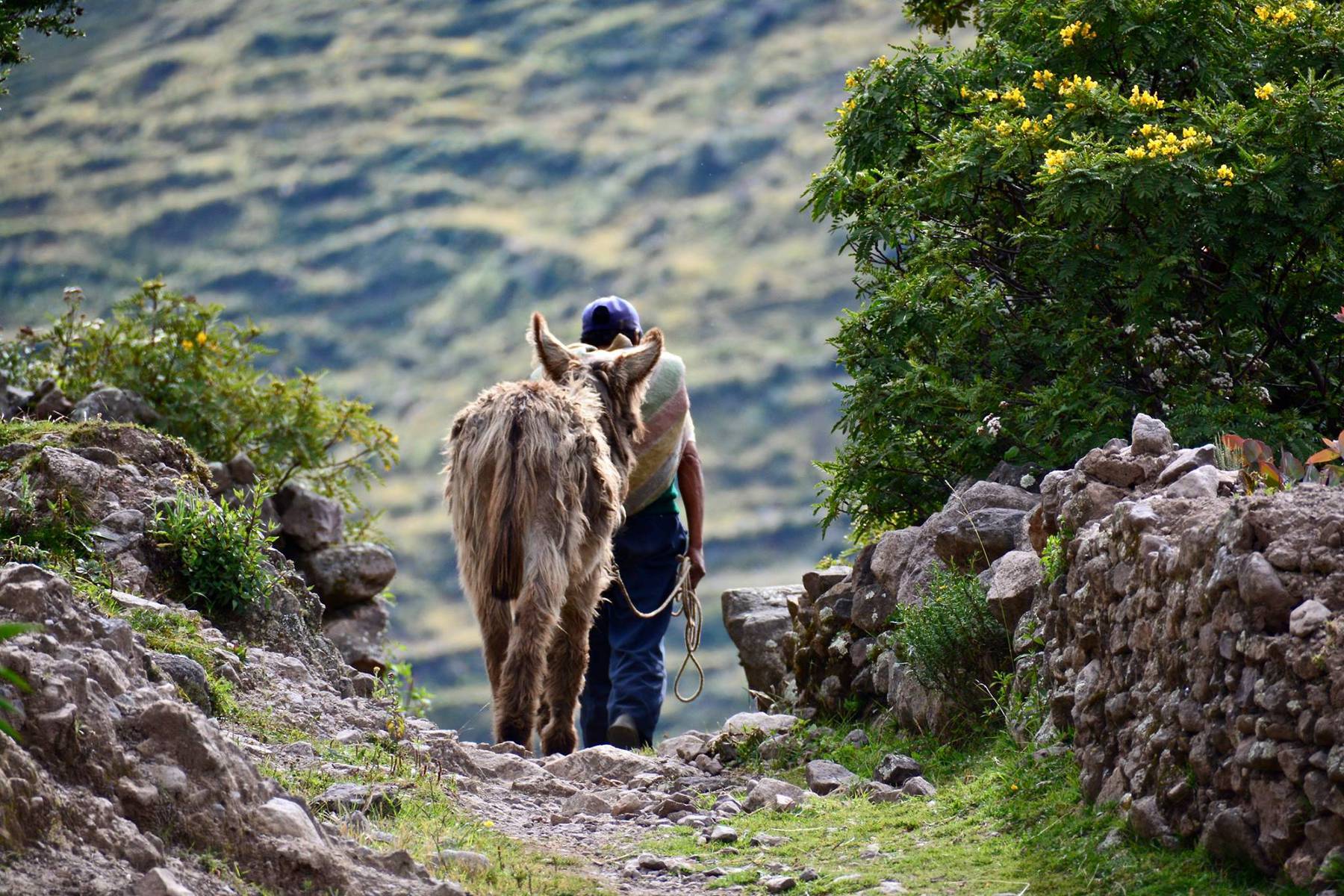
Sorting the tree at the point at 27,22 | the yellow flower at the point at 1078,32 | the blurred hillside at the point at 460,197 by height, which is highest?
the tree at the point at 27,22

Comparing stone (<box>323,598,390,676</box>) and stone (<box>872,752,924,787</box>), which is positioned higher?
stone (<box>872,752,924,787</box>)

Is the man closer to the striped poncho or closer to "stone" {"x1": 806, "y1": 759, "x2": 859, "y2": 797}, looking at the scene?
the striped poncho

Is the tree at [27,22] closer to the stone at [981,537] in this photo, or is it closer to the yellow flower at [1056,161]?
the yellow flower at [1056,161]

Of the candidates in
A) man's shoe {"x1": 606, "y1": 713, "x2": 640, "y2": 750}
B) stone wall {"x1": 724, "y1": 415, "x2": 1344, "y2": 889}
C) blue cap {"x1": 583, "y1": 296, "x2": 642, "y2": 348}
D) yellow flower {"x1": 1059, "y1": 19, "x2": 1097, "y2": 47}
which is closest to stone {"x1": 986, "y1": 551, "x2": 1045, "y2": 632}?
stone wall {"x1": 724, "y1": 415, "x2": 1344, "y2": 889}

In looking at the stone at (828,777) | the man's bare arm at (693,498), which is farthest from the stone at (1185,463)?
the man's bare arm at (693,498)

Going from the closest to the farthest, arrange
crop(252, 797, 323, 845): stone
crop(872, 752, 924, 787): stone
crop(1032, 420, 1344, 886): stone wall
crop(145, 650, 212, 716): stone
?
crop(1032, 420, 1344, 886): stone wall < crop(252, 797, 323, 845): stone < crop(145, 650, 212, 716): stone < crop(872, 752, 924, 787): stone

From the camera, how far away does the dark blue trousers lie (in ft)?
32.6

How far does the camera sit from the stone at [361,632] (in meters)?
11.5

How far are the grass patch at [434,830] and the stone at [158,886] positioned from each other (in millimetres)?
1074

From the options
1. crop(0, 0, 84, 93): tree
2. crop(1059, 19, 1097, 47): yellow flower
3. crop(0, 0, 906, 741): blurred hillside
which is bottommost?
crop(0, 0, 906, 741): blurred hillside

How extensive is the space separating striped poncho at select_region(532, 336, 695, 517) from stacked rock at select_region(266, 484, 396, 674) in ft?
8.57

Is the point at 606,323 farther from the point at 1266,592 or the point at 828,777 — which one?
the point at 1266,592

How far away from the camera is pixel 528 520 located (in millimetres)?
8516

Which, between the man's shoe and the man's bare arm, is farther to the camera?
the man's bare arm
